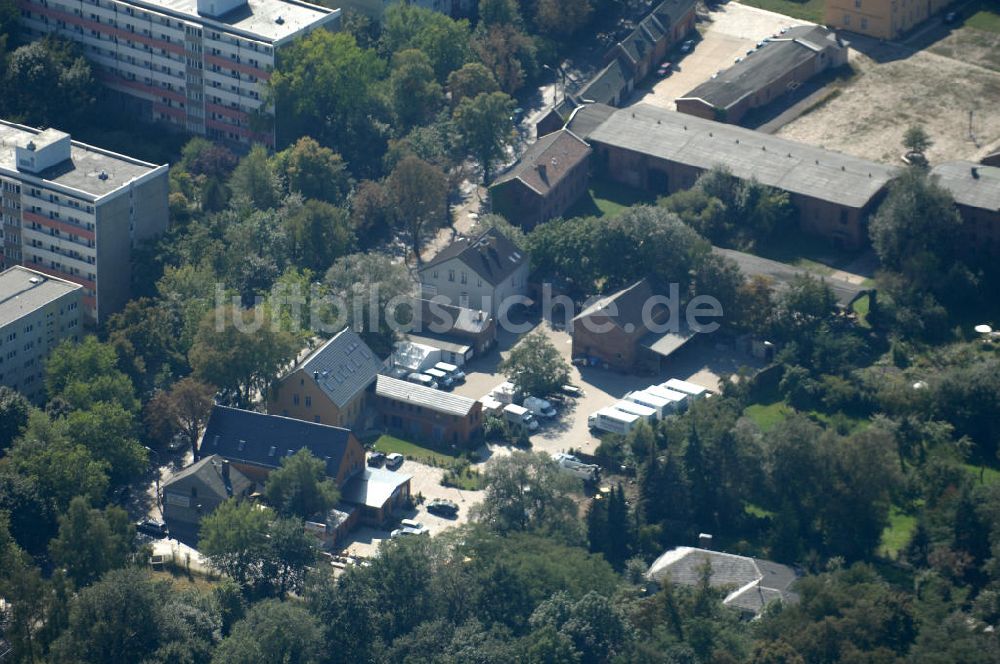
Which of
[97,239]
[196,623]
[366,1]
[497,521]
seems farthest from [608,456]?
[366,1]

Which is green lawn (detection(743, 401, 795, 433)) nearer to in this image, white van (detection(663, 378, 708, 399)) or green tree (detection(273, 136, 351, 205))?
white van (detection(663, 378, 708, 399))

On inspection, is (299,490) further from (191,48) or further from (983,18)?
(983,18)

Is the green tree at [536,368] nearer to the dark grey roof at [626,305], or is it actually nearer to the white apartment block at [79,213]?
the dark grey roof at [626,305]

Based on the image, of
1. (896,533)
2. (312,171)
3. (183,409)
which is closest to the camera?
(896,533)

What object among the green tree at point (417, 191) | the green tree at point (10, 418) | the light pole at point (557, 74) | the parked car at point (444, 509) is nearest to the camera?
the parked car at point (444, 509)

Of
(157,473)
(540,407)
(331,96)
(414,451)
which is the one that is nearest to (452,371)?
(540,407)

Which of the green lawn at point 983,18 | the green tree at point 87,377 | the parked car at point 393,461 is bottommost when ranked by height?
the parked car at point 393,461

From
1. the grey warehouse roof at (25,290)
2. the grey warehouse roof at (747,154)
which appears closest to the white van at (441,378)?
the grey warehouse roof at (25,290)
